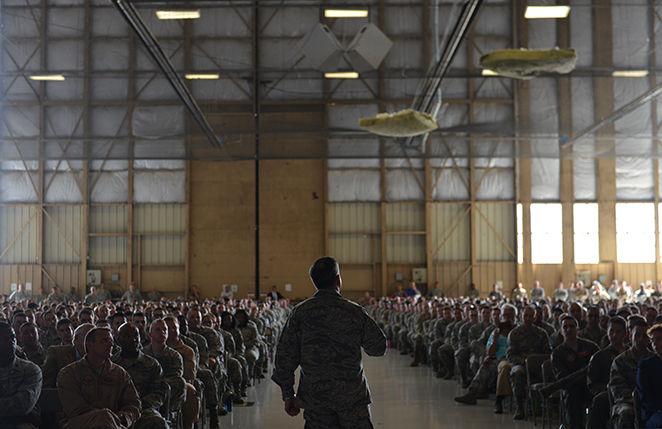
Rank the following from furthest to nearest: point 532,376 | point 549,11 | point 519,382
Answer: point 549,11, point 519,382, point 532,376

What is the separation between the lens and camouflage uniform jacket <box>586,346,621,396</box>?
6.80 meters

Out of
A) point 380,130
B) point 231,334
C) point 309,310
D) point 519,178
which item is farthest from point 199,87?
point 519,178

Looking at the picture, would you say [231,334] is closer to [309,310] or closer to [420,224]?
[309,310]

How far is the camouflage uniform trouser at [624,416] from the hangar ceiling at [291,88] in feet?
30.1

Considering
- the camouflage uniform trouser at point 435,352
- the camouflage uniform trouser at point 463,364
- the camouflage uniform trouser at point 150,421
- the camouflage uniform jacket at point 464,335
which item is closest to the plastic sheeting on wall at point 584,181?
the camouflage uniform trouser at point 435,352

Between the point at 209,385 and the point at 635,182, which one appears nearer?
the point at 209,385

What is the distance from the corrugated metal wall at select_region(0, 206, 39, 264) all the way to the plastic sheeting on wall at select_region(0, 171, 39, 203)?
0.42 meters

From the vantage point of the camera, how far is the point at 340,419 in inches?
161

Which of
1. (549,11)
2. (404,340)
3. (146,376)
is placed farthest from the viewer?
(404,340)

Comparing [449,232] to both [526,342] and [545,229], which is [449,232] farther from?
[526,342]

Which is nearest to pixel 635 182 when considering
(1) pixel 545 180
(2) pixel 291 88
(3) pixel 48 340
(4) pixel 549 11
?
(1) pixel 545 180

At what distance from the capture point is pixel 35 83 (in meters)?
29.3

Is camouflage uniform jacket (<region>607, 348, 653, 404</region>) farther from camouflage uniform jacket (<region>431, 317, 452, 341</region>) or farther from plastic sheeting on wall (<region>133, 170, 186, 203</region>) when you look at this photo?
plastic sheeting on wall (<region>133, 170, 186, 203</region>)

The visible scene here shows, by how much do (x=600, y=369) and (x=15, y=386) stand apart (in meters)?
5.56
